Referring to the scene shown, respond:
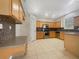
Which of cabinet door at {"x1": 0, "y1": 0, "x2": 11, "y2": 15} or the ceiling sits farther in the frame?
the ceiling

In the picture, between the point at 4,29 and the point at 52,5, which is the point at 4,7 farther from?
the point at 52,5

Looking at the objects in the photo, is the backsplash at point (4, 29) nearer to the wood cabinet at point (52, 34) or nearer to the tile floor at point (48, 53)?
the tile floor at point (48, 53)

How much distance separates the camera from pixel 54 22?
38.1ft

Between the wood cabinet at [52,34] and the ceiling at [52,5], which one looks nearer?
the ceiling at [52,5]

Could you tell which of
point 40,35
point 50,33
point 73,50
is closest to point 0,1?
point 73,50

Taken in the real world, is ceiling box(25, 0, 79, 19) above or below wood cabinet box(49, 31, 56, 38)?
above

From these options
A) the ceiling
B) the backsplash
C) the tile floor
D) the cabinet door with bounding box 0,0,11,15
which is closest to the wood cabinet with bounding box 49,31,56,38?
the ceiling

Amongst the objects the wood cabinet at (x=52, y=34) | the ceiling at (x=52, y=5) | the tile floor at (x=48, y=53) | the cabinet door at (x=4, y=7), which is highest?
the ceiling at (x=52, y=5)

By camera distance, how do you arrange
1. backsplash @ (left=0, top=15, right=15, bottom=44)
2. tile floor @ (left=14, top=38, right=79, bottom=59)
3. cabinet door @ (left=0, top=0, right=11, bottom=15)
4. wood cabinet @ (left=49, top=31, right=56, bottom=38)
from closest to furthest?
cabinet door @ (left=0, top=0, right=11, bottom=15)
backsplash @ (left=0, top=15, right=15, bottom=44)
tile floor @ (left=14, top=38, right=79, bottom=59)
wood cabinet @ (left=49, top=31, right=56, bottom=38)

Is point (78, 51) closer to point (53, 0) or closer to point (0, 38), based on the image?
point (53, 0)

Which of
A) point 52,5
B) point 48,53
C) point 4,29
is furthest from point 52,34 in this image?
point 4,29

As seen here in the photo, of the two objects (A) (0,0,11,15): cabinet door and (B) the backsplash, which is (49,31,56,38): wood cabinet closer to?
(B) the backsplash

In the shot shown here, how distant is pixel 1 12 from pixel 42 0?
292 centimetres

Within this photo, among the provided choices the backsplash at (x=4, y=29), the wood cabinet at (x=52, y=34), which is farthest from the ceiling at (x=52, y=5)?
the wood cabinet at (x=52, y=34)
